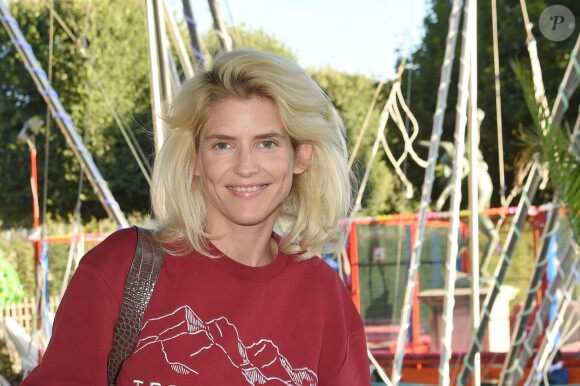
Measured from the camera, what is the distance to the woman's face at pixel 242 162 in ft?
5.11

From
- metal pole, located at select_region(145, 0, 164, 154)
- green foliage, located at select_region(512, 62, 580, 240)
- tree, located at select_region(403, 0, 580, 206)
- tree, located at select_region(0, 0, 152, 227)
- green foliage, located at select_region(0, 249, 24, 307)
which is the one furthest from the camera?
tree, located at select_region(0, 0, 152, 227)

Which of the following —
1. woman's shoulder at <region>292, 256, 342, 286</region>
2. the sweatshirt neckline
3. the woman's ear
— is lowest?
woman's shoulder at <region>292, 256, 342, 286</region>

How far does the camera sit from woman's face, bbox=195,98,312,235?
1.56m

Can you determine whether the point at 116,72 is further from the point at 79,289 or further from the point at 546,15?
the point at 79,289

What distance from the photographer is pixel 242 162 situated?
5.07 feet

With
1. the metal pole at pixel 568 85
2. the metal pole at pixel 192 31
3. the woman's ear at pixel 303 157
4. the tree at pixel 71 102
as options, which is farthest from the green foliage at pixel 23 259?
the woman's ear at pixel 303 157

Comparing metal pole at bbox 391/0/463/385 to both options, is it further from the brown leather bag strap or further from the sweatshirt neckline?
the brown leather bag strap

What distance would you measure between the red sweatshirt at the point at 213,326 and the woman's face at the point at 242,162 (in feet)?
0.27

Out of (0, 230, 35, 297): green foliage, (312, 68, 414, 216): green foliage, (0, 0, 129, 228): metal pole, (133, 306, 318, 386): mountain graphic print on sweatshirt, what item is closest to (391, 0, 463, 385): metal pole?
(0, 0, 129, 228): metal pole

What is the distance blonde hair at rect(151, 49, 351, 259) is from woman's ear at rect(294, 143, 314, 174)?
0.01 meters

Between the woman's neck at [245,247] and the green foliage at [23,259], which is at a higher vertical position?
the woman's neck at [245,247]

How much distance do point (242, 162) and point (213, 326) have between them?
244 millimetres

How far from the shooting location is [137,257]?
1.44m

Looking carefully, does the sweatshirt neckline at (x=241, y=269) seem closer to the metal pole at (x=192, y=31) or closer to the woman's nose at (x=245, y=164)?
the woman's nose at (x=245, y=164)
